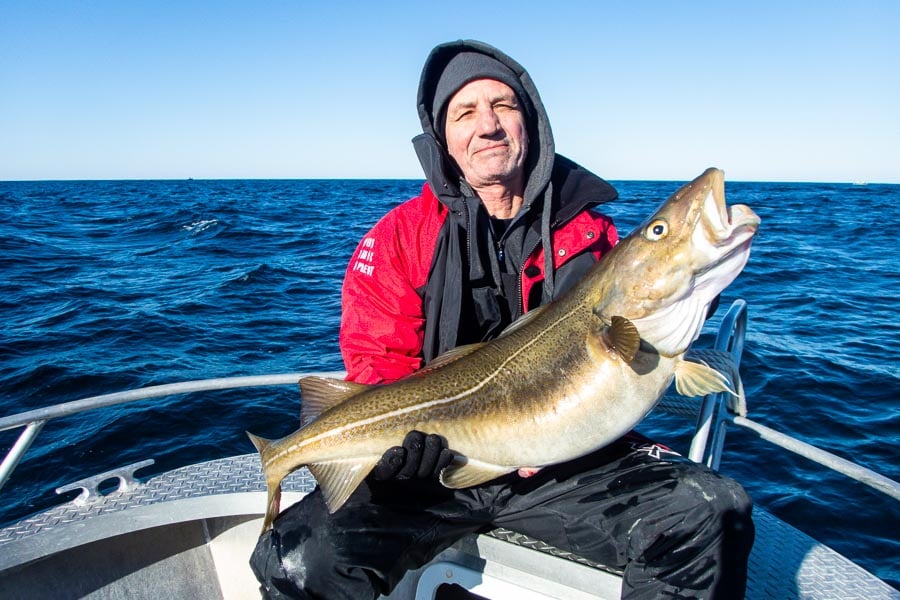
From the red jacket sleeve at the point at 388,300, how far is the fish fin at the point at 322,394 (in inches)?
10.9

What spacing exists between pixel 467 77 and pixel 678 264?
6.21ft

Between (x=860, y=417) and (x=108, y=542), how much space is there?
29.6 feet

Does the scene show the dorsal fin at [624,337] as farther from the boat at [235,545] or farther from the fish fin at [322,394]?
the fish fin at [322,394]

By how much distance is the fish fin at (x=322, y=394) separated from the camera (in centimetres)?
316

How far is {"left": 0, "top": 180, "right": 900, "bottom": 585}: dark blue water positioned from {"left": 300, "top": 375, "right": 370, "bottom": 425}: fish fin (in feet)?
7.07

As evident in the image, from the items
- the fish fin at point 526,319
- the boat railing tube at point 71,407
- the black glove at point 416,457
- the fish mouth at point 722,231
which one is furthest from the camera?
the boat railing tube at point 71,407

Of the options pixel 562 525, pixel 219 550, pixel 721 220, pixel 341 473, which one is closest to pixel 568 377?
pixel 562 525

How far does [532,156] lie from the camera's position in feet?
13.4

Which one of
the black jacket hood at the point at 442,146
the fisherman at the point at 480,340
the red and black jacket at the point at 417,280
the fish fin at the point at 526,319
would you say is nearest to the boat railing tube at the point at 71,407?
the red and black jacket at the point at 417,280

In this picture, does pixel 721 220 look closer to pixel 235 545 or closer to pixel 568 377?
pixel 568 377

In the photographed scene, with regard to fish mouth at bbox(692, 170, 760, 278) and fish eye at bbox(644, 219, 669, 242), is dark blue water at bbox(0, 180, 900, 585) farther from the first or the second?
fish eye at bbox(644, 219, 669, 242)

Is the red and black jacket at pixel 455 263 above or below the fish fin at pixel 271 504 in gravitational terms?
above

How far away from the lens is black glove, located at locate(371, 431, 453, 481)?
285 cm

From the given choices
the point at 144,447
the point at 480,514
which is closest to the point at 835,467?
the point at 480,514
